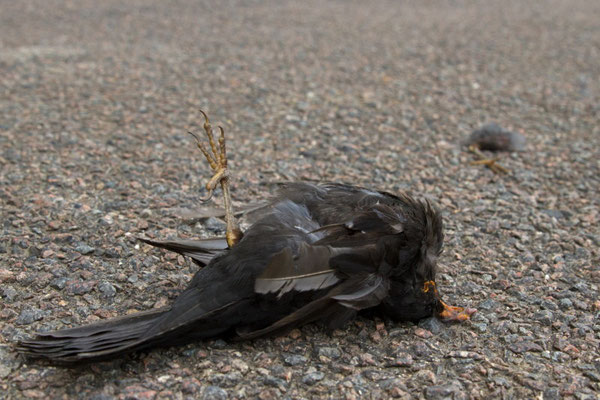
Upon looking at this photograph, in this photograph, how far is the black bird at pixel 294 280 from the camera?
2400 millimetres

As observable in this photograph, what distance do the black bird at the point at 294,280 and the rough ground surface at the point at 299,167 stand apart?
0.11 meters

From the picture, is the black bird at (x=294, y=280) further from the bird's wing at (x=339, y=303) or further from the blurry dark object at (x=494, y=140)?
the blurry dark object at (x=494, y=140)

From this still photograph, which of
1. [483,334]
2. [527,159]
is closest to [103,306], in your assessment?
[483,334]

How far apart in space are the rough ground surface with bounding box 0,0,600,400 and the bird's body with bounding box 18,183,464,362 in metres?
0.11

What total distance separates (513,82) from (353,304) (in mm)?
4564

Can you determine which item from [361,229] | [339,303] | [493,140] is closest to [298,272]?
[339,303]

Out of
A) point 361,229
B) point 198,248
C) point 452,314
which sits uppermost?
point 361,229

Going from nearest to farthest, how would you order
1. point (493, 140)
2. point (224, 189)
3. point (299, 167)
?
point (224, 189)
point (299, 167)
point (493, 140)

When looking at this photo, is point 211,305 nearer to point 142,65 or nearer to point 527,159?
point 527,159

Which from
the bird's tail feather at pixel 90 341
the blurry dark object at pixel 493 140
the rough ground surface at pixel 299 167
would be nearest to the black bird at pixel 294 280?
the bird's tail feather at pixel 90 341

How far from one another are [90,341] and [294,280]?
0.79 metres

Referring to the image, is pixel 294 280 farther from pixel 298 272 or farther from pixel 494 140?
pixel 494 140

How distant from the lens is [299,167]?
4.39m

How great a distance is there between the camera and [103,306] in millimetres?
2787
